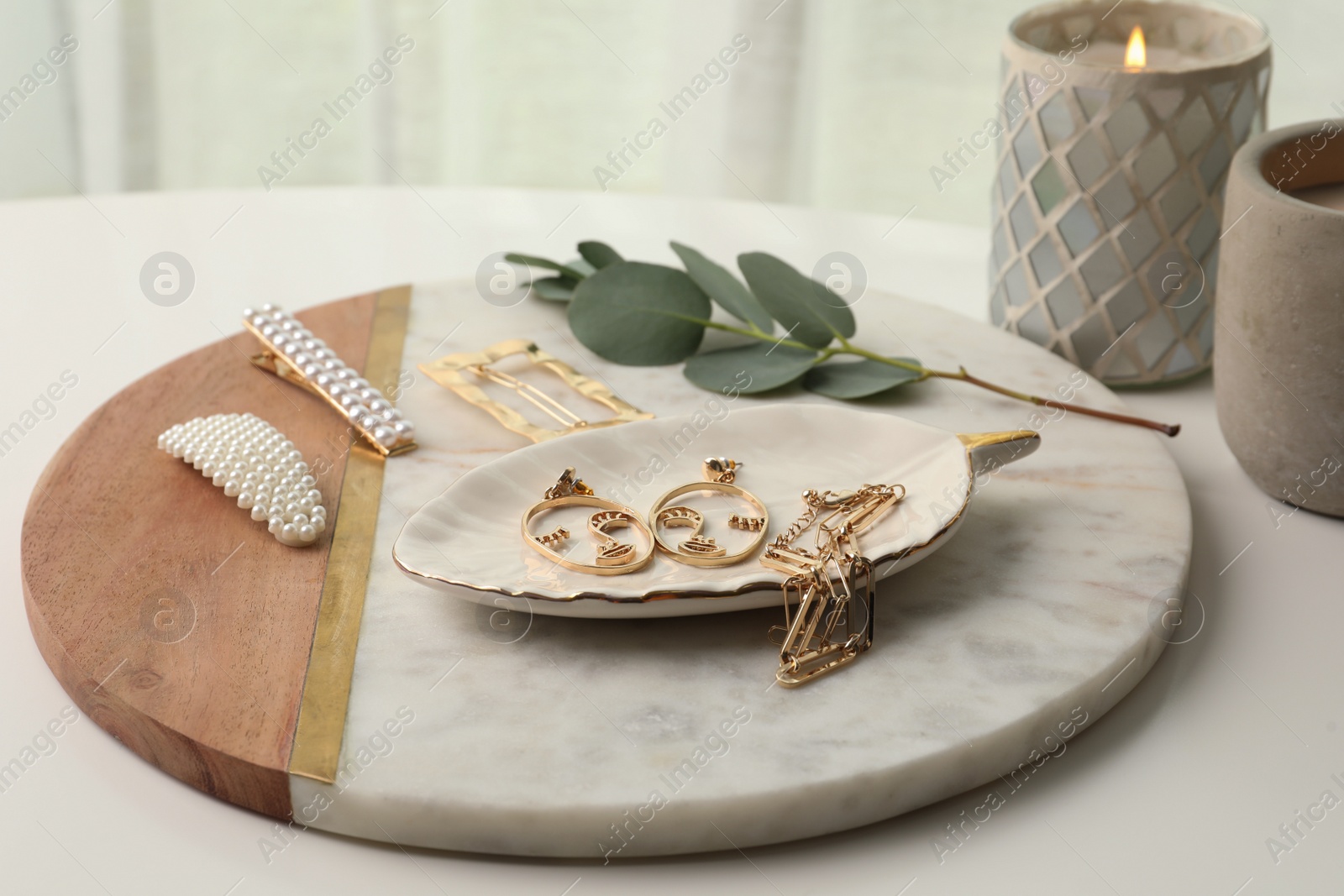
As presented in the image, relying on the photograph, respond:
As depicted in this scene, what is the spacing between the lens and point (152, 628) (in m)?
0.80

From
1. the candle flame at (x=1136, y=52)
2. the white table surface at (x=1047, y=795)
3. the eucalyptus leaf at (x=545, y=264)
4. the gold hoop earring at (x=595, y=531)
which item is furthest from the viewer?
the eucalyptus leaf at (x=545, y=264)

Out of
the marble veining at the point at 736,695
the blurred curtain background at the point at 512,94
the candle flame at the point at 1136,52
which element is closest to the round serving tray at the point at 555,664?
the marble veining at the point at 736,695

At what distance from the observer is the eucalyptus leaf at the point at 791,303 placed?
44.5 inches

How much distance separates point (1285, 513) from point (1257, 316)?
6.9 inches

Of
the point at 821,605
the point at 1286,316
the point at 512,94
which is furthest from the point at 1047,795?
the point at 512,94

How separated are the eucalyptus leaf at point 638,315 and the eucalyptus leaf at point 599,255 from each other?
0.08 meters

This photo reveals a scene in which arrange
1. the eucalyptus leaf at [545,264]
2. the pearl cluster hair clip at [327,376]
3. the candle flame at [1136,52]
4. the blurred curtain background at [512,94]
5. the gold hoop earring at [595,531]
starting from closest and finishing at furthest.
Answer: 1. the gold hoop earring at [595,531]
2. the pearl cluster hair clip at [327,376]
3. the candle flame at [1136,52]
4. the eucalyptus leaf at [545,264]
5. the blurred curtain background at [512,94]

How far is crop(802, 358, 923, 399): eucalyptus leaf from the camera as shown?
1.08m

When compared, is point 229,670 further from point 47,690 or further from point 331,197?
point 331,197

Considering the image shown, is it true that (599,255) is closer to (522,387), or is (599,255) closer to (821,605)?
(522,387)

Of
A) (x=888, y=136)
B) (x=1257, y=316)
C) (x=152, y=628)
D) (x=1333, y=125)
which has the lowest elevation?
(x=888, y=136)

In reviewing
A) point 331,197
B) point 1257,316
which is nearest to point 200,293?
point 331,197

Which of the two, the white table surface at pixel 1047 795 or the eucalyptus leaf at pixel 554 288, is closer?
the white table surface at pixel 1047 795

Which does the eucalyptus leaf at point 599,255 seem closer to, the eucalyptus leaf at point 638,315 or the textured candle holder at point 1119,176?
the eucalyptus leaf at point 638,315
